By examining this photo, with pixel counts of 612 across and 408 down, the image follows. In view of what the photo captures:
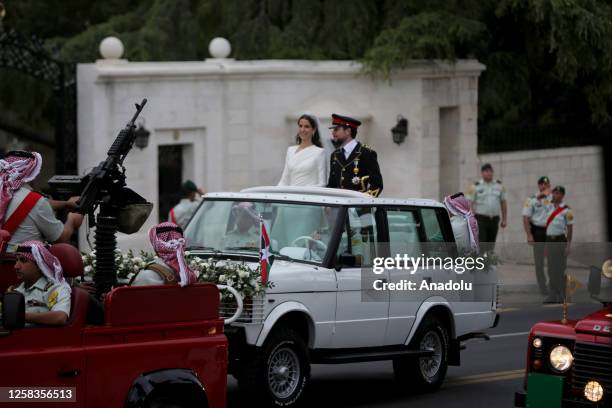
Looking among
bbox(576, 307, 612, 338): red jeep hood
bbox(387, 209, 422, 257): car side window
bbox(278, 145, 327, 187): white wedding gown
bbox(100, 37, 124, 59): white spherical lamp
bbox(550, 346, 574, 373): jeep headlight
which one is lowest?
bbox(550, 346, 574, 373): jeep headlight

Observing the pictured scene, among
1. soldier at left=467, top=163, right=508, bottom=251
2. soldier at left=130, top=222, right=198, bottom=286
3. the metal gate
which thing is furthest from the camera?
soldier at left=467, top=163, right=508, bottom=251

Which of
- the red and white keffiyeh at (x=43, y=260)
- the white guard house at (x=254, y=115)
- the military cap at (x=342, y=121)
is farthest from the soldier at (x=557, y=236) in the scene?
the red and white keffiyeh at (x=43, y=260)

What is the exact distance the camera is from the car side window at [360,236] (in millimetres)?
11562

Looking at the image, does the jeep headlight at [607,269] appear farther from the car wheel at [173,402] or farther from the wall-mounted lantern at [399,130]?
the wall-mounted lantern at [399,130]

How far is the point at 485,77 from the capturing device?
88.2 feet

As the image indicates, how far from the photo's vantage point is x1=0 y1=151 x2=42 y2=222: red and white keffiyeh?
9.02 m

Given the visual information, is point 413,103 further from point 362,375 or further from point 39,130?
point 362,375

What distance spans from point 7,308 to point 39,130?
16.5 metres

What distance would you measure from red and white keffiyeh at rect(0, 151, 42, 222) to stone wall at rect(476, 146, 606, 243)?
16.7m

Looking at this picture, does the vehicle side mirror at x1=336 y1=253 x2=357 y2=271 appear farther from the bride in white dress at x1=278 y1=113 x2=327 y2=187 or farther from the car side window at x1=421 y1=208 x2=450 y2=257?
the bride in white dress at x1=278 y1=113 x2=327 y2=187

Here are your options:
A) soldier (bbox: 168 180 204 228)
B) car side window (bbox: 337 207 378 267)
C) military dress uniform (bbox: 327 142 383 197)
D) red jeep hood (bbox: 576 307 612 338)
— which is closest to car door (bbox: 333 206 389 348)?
car side window (bbox: 337 207 378 267)

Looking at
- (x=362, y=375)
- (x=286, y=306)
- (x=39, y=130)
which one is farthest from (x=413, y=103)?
(x=286, y=306)

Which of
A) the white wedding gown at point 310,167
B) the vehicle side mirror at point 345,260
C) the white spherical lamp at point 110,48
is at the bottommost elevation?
the vehicle side mirror at point 345,260

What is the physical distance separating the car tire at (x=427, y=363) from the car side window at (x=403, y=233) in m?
0.67
